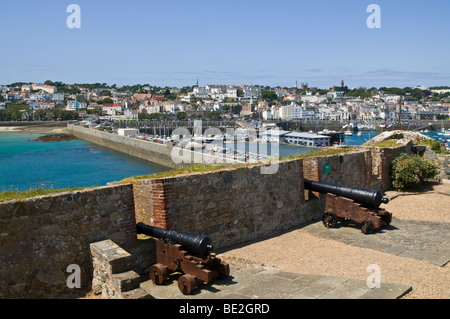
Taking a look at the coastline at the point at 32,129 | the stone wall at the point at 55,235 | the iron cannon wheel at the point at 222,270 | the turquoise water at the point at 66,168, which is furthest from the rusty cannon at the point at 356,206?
the coastline at the point at 32,129

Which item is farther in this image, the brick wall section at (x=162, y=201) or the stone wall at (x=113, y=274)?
the brick wall section at (x=162, y=201)

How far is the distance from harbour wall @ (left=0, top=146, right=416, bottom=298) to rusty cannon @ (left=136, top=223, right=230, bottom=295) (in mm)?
593

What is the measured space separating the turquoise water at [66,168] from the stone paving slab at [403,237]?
85.8 ft

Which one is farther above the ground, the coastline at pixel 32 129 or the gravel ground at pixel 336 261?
the coastline at pixel 32 129

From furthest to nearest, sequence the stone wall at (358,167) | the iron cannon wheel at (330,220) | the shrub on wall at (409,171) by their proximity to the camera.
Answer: the shrub on wall at (409,171) → the stone wall at (358,167) → the iron cannon wheel at (330,220)

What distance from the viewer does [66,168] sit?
4353 centimetres

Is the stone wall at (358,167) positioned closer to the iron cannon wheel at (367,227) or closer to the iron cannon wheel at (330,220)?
the iron cannon wheel at (330,220)

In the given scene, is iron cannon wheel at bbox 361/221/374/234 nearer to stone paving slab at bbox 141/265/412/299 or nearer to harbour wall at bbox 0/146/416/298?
harbour wall at bbox 0/146/416/298

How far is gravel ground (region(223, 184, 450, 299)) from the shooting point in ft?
18.7

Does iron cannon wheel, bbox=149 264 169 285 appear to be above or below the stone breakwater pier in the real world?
above

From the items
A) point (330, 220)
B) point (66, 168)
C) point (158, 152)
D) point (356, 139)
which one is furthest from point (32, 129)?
point (330, 220)

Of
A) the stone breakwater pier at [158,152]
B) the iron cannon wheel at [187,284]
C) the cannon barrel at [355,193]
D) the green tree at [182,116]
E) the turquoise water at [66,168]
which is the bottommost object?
the turquoise water at [66,168]

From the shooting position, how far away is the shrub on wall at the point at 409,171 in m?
12.2

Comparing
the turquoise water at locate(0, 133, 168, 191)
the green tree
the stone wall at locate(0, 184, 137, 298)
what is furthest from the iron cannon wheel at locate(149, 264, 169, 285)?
the green tree
